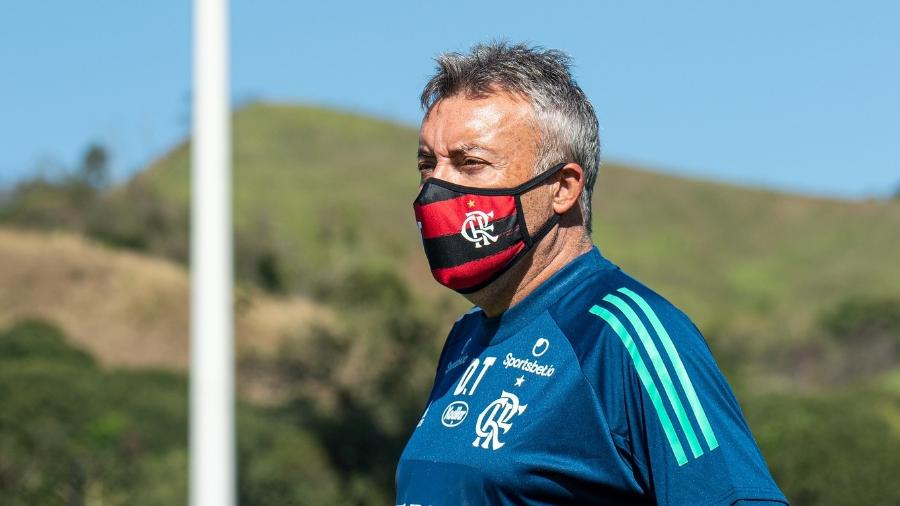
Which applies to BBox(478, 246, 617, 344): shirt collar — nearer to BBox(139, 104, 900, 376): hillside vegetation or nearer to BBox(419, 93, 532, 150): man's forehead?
BBox(419, 93, 532, 150): man's forehead

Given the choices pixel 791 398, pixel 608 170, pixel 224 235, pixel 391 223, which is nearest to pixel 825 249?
pixel 608 170

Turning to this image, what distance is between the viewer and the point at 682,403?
2426 millimetres

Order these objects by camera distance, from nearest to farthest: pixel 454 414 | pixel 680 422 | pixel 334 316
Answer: pixel 680 422, pixel 454 414, pixel 334 316

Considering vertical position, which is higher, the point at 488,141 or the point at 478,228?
the point at 488,141

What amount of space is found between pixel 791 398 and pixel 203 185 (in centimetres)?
2067

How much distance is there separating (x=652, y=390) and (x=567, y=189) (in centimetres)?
64

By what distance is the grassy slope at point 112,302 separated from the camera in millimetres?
50844

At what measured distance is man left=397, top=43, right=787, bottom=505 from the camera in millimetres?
2438

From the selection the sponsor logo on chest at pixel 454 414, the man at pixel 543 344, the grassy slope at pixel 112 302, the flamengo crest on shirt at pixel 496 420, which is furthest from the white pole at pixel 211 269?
the grassy slope at pixel 112 302

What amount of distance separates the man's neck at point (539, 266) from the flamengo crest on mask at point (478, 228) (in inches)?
3.6

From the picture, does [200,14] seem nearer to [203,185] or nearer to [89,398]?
[203,185]

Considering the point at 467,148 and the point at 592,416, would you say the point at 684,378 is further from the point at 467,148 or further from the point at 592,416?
the point at 467,148

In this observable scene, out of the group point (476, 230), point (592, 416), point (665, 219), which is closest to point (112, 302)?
point (476, 230)

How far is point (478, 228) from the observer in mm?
2910
